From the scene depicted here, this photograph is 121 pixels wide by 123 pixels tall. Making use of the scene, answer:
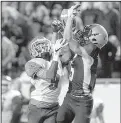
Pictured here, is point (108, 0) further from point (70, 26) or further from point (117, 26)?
point (70, 26)

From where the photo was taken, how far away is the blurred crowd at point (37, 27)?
4.05 meters

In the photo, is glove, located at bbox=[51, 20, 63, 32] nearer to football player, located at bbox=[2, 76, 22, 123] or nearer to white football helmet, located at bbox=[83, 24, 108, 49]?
white football helmet, located at bbox=[83, 24, 108, 49]

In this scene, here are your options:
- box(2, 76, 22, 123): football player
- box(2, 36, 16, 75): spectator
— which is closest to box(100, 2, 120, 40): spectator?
box(2, 36, 16, 75): spectator

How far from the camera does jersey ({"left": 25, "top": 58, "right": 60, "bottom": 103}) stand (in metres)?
2.70

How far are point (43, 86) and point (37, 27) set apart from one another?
149cm

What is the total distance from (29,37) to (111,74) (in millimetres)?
886

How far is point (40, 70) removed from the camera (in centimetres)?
268

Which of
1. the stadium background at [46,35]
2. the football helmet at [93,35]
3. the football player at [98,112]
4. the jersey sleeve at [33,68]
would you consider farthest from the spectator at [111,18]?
the jersey sleeve at [33,68]

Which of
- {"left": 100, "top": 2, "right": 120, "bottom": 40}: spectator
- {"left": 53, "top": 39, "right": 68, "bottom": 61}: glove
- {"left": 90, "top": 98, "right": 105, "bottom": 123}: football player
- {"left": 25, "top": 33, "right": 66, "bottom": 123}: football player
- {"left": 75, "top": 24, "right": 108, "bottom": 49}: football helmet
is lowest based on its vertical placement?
{"left": 90, "top": 98, "right": 105, "bottom": 123}: football player

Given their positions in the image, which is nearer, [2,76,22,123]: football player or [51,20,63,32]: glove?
[51,20,63,32]: glove

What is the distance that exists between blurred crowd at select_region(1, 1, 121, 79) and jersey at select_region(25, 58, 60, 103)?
1305 mm

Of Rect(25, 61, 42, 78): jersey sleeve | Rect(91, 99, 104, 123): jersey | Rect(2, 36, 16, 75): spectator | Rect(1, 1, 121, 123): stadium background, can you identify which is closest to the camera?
Rect(25, 61, 42, 78): jersey sleeve

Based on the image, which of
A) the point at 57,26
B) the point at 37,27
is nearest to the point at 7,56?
the point at 37,27

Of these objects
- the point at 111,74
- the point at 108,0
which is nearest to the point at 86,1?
the point at 108,0
